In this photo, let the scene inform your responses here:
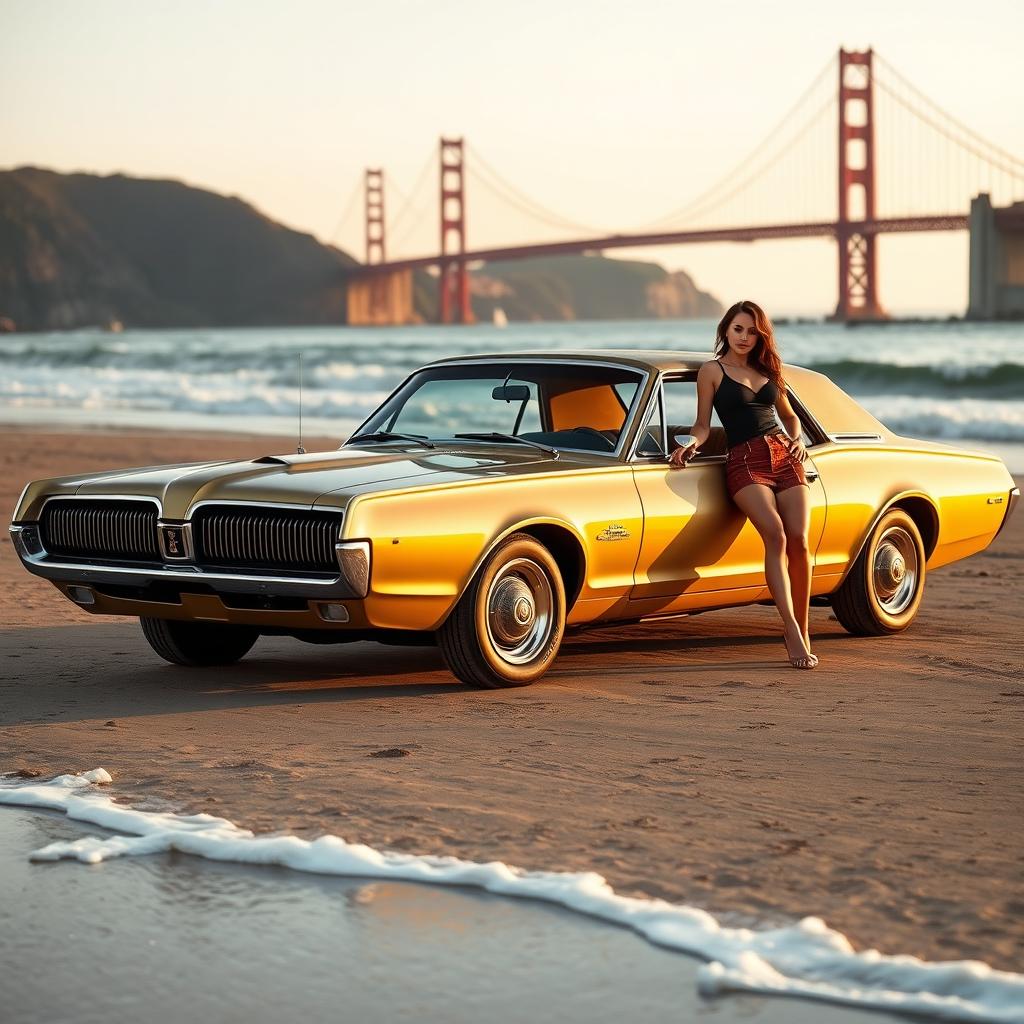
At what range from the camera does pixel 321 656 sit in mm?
8023

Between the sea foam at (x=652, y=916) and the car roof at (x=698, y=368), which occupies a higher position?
the car roof at (x=698, y=368)

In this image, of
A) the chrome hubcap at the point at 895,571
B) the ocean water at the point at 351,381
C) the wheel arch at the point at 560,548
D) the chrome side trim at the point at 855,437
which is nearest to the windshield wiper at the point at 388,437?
the wheel arch at the point at 560,548

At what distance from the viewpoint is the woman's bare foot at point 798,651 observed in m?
7.56

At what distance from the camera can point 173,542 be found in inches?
263

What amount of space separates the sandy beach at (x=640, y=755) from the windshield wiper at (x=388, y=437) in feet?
3.09

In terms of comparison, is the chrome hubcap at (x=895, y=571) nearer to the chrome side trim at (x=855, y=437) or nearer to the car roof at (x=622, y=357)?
the chrome side trim at (x=855, y=437)

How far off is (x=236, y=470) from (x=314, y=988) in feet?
11.8

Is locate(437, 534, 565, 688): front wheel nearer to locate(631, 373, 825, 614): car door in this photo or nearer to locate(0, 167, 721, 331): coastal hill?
locate(631, 373, 825, 614): car door

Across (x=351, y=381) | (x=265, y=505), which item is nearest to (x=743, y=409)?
(x=265, y=505)

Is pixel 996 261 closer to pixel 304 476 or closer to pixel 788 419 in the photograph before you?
pixel 788 419

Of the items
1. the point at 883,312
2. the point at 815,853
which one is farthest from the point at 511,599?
the point at 883,312

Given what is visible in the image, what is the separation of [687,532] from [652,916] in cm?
356

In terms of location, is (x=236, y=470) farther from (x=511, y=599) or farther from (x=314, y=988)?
(x=314, y=988)

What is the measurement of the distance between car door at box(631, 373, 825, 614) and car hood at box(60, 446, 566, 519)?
0.45 m
